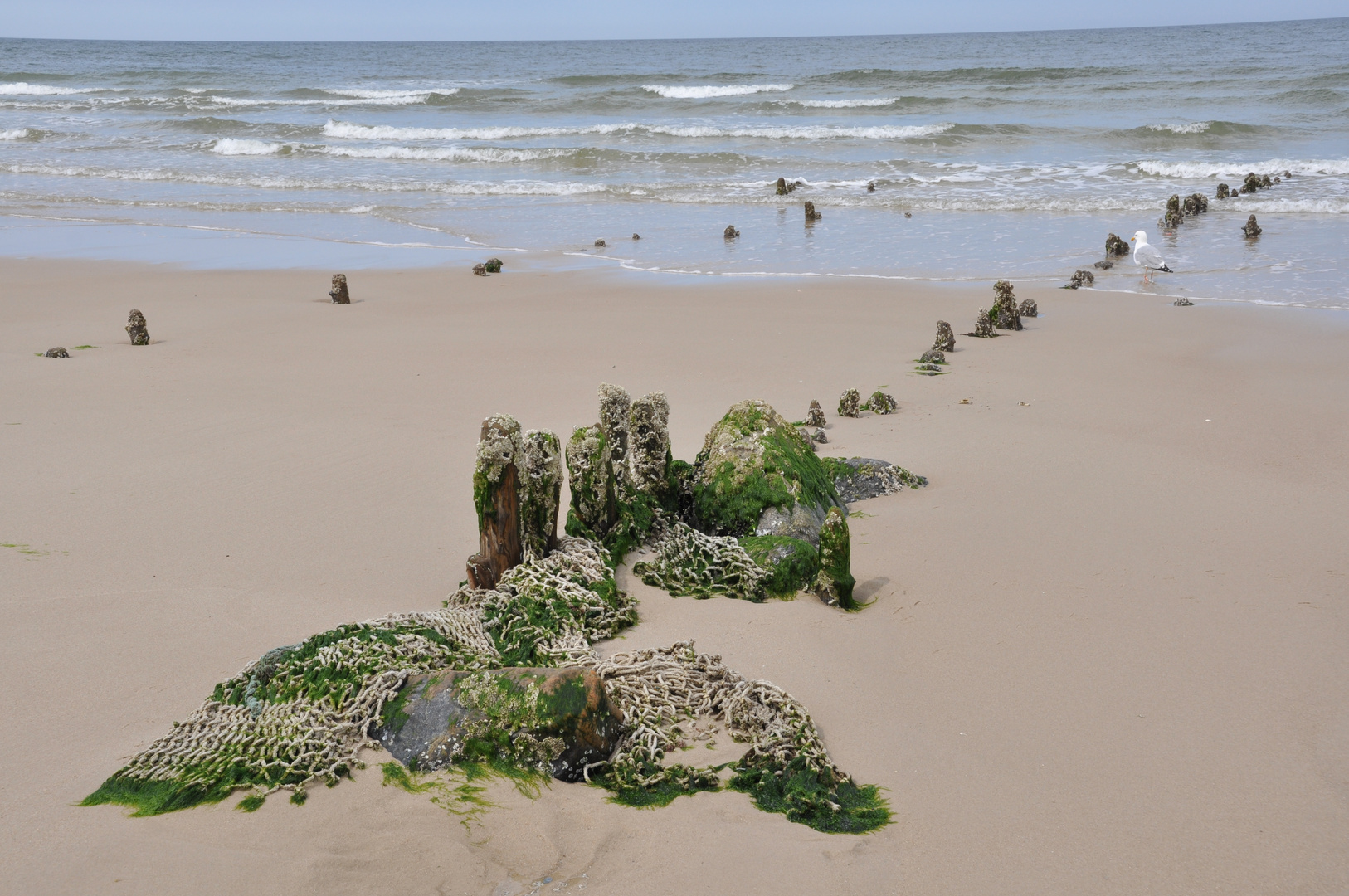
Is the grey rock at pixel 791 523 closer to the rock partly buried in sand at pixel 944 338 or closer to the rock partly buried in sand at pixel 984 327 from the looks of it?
the rock partly buried in sand at pixel 944 338

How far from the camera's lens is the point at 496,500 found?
4465 millimetres

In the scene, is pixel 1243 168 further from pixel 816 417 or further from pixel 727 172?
pixel 816 417

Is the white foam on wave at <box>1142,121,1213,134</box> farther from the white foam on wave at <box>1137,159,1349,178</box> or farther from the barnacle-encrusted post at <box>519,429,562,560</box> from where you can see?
the barnacle-encrusted post at <box>519,429,562,560</box>

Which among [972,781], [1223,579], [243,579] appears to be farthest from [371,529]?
[1223,579]

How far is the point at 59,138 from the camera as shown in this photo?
30.0 m

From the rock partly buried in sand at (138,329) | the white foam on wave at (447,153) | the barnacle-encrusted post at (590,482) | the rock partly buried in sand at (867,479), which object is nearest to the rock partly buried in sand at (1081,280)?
the rock partly buried in sand at (867,479)

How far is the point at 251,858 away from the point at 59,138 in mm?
33246

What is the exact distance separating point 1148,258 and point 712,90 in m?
36.9

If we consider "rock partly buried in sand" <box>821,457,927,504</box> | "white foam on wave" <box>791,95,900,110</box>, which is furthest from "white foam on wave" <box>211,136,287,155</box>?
"rock partly buried in sand" <box>821,457,927,504</box>

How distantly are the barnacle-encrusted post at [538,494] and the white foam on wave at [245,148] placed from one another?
85.2 feet

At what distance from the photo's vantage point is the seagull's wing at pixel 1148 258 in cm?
1245

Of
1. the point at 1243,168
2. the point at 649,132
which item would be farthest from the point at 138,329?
the point at 649,132

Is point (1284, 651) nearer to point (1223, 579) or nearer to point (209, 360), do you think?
point (1223, 579)

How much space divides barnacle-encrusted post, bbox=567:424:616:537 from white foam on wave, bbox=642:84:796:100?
130 ft
